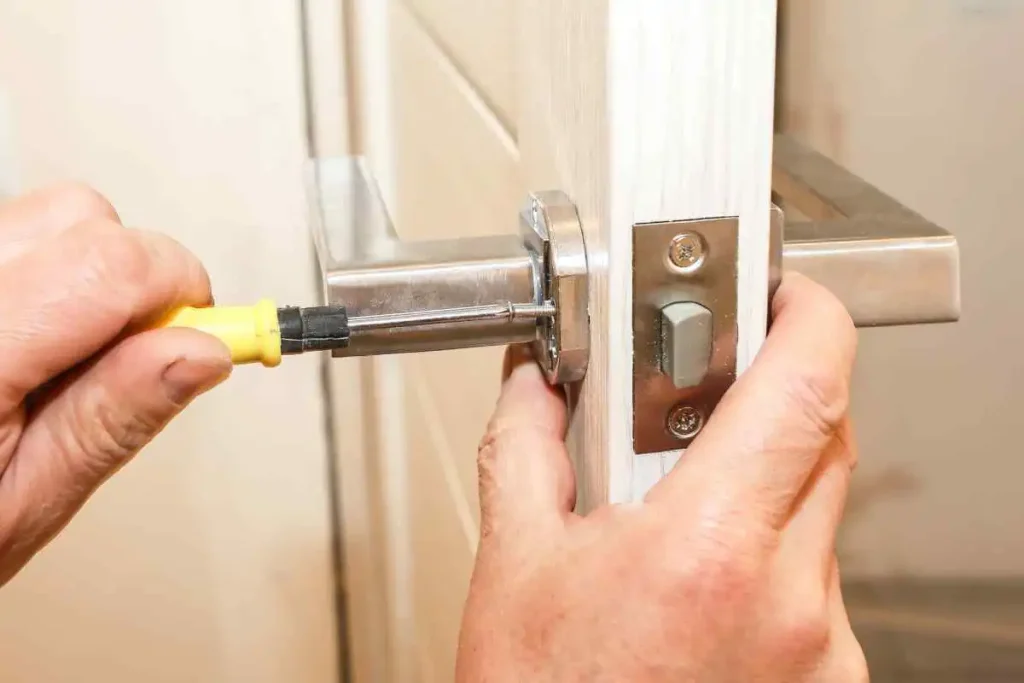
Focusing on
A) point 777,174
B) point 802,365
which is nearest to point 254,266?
point 777,174

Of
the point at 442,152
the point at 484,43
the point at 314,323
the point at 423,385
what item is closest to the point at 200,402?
the point at 423,385

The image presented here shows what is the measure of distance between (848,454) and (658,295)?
8 centimetres

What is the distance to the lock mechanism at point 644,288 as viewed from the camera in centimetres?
21

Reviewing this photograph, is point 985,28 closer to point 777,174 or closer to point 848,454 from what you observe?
point 777,174

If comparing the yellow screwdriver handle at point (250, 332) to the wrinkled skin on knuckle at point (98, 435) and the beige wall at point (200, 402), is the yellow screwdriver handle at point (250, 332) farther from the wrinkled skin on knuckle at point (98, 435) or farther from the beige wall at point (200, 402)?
the beige wall at point (200, 402)

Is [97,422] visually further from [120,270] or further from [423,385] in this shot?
[423,385]

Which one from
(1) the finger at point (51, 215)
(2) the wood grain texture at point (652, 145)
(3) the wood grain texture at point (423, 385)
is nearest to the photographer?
(2) the wood grain texture at point (652, 145)

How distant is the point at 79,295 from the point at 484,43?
0.21 metres

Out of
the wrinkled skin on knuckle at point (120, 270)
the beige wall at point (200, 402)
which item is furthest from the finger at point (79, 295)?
the beige wall at point (200, 402)

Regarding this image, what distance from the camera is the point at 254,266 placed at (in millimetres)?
764

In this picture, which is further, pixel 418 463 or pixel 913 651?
pixel 418 463

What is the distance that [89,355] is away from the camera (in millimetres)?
263

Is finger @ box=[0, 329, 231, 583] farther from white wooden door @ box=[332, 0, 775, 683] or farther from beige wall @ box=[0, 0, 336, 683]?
beige wall @ box=[0, 0, 336, 683]

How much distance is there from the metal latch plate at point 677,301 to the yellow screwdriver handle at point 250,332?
0.09 meters
